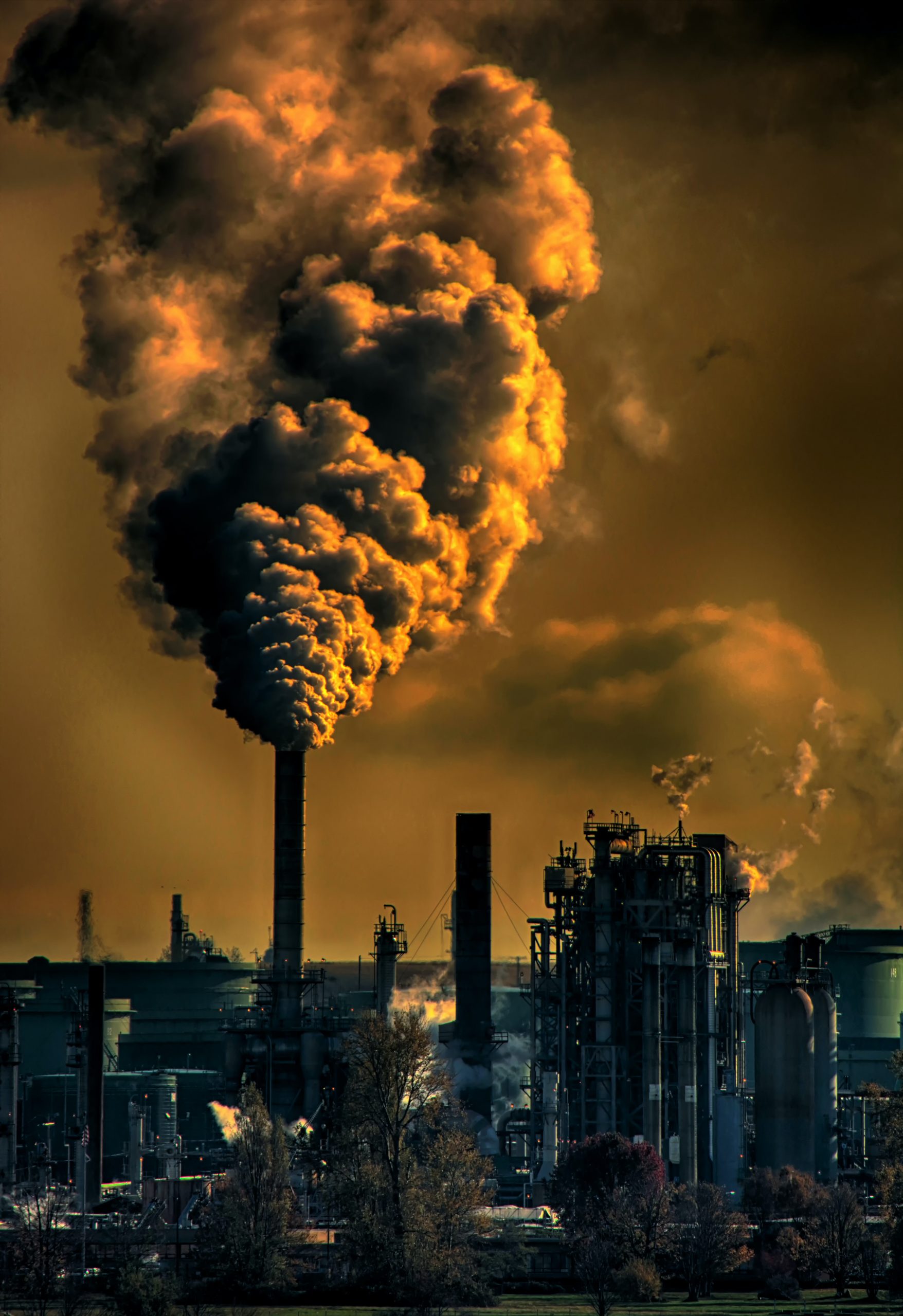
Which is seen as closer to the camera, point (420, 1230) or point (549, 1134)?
point (420, 1230)

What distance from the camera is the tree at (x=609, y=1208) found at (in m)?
58.3

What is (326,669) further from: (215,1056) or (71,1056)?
(215,1056)

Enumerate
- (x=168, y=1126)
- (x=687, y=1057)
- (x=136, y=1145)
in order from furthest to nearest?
(x=168, y=1126)
(x=136, y=1145)
(x=687, y=1057)

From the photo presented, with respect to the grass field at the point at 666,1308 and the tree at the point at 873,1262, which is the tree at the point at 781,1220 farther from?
the tree at the point at 873,1262

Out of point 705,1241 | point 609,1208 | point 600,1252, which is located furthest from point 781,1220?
point 600,1252

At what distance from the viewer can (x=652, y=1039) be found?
247ft

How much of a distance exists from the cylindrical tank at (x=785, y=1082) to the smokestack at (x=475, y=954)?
13.1 meters

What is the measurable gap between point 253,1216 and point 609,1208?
1110 centimetres

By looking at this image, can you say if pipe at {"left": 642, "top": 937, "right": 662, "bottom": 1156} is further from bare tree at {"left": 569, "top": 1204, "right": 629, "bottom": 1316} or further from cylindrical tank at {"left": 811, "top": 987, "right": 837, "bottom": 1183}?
bare tree at {"left": 569, "top": 1204, "right": 629, "bottom": 1316}

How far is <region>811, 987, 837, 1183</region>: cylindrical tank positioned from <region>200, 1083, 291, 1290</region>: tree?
2104cm

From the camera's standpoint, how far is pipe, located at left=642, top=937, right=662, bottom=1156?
244 feet

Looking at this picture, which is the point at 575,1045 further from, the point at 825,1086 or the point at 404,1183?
the point at 404,1183

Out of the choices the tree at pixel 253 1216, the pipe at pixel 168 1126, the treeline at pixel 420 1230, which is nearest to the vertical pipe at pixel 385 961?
the pipe at pixel 168 1126

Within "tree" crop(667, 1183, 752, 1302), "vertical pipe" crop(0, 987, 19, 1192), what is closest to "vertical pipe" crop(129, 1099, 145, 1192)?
"vertical pipe" crop(0, 987, 19, 1192)
